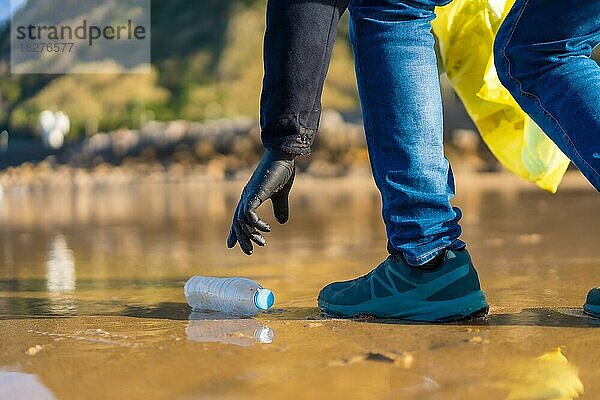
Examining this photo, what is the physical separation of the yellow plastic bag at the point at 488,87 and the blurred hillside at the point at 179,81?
8.46 metres

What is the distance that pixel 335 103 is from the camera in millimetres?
11789

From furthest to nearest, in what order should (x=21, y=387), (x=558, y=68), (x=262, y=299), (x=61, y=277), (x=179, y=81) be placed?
(x=179, y=81)
(x=61, y=277)
(x=262, y=299)
(x=558, y=68)
(x=21, y=387)

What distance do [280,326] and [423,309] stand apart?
23cm

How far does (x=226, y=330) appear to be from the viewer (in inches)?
53.5

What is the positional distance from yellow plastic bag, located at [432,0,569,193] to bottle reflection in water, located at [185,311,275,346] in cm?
84

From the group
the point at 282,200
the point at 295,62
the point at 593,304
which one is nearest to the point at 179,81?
the point at 282,200

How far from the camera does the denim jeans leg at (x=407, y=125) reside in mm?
1372

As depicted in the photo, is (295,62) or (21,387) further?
(295,62)

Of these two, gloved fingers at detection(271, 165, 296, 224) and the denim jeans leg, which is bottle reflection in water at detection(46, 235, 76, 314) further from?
the denim jeans leg

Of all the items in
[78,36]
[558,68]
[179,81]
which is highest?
[78,36]

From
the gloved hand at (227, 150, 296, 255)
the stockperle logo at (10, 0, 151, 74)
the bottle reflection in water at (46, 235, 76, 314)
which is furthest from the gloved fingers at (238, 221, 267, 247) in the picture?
the stockperle logo at (10, 0, 151, 74)

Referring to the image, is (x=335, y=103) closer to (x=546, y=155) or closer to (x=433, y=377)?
(x=546, y=155)

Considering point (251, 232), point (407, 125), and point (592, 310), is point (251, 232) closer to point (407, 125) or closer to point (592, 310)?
point (407, 125)

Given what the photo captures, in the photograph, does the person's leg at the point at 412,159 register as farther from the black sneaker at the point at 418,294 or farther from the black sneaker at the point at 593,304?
the black sneaker at the point at 593,304
